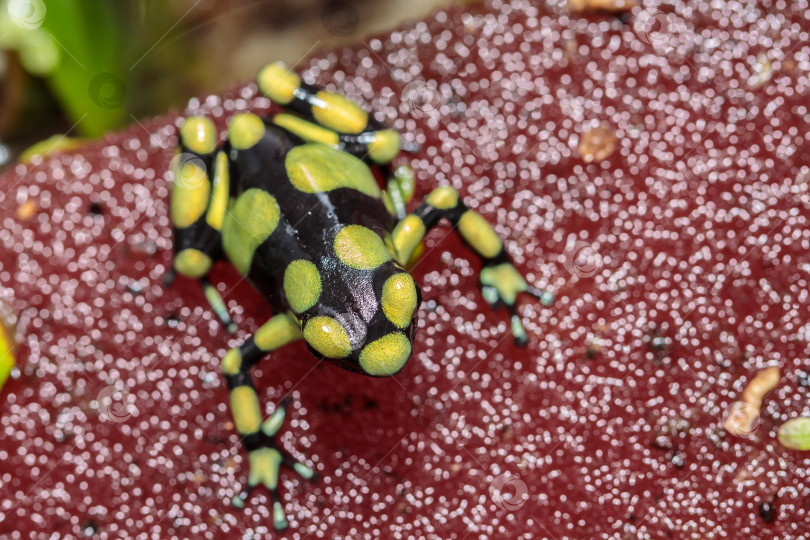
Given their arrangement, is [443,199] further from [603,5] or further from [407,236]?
[603,5]

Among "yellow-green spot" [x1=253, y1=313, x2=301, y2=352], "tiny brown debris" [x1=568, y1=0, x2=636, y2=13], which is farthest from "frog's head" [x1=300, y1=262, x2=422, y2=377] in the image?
"tiny brown debris" [x1=568, y1=0, x2=636, y2=13]

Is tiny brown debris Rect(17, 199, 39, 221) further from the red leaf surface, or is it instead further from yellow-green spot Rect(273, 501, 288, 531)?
yellow-green spot Rect(273, 501, 288, 531)

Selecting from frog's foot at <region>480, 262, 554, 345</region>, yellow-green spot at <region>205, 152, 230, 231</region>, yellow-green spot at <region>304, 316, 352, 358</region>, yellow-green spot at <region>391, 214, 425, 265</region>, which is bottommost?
frog's foot at <region>480, 262, 554, 345</region>

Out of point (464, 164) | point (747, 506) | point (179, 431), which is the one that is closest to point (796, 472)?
point (747, 506)

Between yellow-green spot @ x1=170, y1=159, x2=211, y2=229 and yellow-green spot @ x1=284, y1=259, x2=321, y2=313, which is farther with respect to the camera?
yellow-green spot @ x1=170, y1=159, x2=211, y2=229

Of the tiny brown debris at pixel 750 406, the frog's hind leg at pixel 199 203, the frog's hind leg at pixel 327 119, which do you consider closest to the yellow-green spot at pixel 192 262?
the frog's hind leg at pixel 199 203

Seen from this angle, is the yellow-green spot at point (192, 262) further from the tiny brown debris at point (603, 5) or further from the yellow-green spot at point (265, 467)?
the tiny brown debris at point (603, 5)

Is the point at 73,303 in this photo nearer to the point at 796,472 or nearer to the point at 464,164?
the point at 464,164
